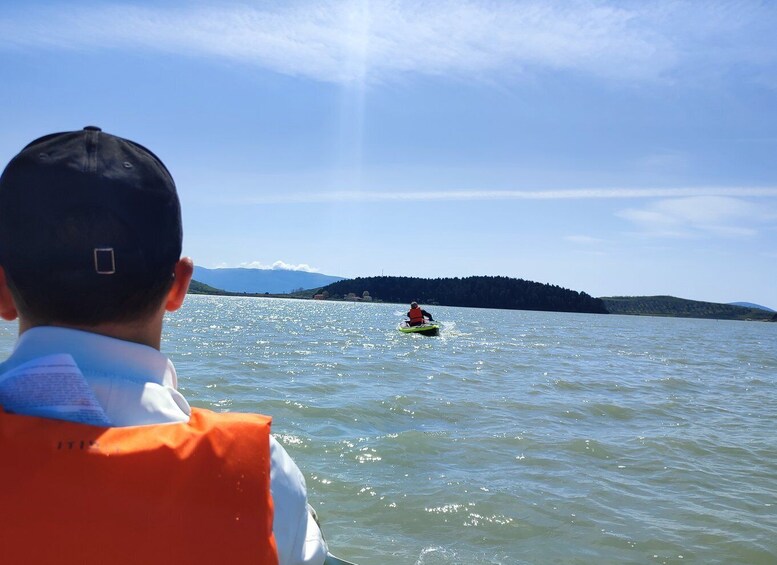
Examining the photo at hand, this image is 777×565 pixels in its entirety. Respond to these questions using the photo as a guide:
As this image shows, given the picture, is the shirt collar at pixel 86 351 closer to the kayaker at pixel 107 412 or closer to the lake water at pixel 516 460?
the kayaker at pixel 107 412

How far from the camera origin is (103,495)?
140 centimetres

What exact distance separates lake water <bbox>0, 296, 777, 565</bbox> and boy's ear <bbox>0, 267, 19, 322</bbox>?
4.76 m

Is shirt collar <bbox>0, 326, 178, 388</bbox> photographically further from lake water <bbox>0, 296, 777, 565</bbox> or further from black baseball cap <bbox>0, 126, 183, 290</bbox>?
lake water <bbox>0, 296, 777, 565</bbox>

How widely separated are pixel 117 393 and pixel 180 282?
43cm

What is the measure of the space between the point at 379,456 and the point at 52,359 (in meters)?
7.69

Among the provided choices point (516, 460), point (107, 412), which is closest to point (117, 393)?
point (107, 412)

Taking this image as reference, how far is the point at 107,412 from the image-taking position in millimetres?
1510

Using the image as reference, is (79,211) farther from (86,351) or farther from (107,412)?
(107,412)

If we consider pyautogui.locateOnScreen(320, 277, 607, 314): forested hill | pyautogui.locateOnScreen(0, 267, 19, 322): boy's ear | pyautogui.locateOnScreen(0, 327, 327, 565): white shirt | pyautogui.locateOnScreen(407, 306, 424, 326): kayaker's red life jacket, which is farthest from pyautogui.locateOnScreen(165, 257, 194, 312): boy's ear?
pyautogui.locateOnScreen(320, 277, 607, 314): forested hill

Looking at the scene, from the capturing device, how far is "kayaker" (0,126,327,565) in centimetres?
140

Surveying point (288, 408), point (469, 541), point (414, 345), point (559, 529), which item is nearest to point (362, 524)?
point (469, 541)

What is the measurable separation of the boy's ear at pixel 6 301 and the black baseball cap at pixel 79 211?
0.08m

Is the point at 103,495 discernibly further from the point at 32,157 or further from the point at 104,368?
the point at 32,157

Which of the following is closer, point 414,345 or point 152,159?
point 152,159
